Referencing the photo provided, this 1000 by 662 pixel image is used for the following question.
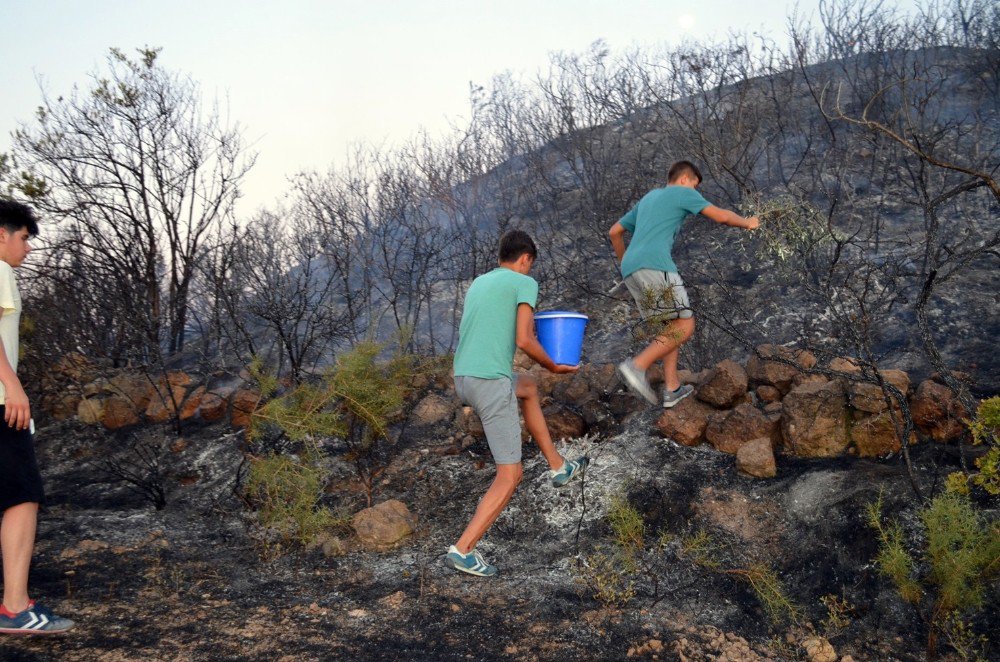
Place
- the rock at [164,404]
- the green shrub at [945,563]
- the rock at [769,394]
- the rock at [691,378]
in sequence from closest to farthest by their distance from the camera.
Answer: the green shrub at [945,563], the rock at [769,394], the rock at [691,378], the rock at [164,404]

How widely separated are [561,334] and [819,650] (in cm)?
167

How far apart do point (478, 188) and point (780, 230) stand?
10175mm

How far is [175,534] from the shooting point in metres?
4.05

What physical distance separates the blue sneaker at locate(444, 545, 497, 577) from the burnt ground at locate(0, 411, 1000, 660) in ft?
0.36

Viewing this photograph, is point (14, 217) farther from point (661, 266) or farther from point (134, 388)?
point (134, 388)

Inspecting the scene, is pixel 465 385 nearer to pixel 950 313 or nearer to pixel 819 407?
pixel 819 407

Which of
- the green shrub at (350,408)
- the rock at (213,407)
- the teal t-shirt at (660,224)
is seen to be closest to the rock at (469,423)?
the green shrub at (350,408)

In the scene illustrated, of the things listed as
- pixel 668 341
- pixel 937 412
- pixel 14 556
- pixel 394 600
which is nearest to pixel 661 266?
pixel 668 341

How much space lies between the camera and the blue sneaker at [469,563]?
2996 millimetres

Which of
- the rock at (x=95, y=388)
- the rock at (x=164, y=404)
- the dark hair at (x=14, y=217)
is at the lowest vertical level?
the rock at (x=164, y=404)

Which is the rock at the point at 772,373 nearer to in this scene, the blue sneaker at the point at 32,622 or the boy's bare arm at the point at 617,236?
the boy's bare arm at the point at 617,236

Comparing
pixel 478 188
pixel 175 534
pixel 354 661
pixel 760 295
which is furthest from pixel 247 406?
pixel 478 188

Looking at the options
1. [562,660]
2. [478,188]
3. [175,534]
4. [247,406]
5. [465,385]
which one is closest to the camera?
[562,660]

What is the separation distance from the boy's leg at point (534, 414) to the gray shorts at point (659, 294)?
0.82 metres
